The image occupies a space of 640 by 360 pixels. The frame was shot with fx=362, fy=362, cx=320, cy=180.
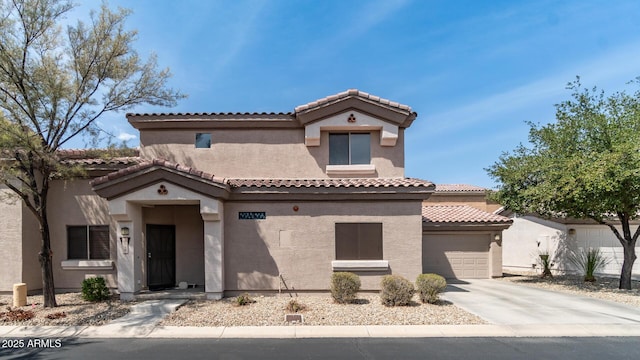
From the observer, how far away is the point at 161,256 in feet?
42.7

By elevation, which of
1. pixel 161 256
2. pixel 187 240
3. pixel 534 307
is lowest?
pixel 534 307

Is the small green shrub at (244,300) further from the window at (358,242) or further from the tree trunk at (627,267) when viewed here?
the tree trunk at (627,267)


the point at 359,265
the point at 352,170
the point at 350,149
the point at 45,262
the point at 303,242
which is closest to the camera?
the point at 45,262

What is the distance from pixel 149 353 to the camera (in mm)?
7223

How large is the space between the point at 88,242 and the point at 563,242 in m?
21.6

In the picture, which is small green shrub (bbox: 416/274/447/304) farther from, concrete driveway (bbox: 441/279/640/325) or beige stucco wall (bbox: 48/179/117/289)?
beige stucco wall (bbox: 48/179/117/289)

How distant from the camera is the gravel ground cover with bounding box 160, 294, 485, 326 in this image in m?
8.93

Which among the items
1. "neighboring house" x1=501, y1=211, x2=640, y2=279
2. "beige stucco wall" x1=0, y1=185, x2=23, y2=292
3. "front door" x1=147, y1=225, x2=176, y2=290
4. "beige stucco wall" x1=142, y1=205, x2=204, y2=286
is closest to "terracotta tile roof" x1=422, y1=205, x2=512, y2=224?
"neighboring house" x1=501, y1=211, x2=640, y2=279

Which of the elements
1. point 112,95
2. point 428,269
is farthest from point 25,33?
point 428,269

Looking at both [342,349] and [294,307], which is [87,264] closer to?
[294,307]

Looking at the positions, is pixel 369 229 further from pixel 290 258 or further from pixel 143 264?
pixel 143 264

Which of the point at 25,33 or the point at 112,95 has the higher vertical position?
the point at 25,33

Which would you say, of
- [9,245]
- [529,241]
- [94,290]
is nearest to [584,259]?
[529,241]

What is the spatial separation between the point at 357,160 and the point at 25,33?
10.9 m
